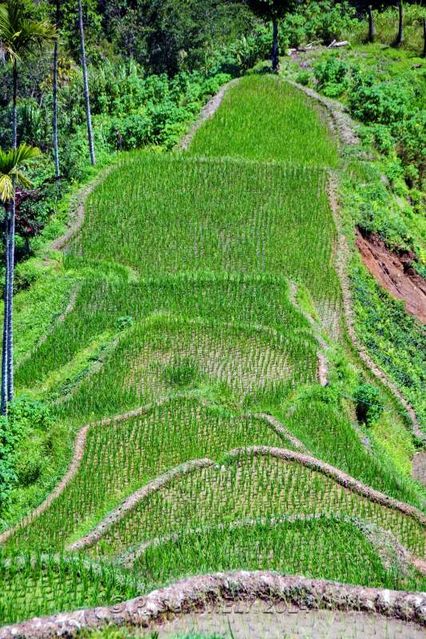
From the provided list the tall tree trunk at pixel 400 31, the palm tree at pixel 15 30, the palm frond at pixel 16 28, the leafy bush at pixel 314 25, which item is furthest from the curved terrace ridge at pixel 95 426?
the tall tree trunk at pixel 400 31

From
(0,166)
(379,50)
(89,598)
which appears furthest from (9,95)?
(89,598)

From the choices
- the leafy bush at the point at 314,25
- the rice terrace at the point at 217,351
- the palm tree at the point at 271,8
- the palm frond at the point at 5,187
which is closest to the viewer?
the rice terrace at the point at 217,351

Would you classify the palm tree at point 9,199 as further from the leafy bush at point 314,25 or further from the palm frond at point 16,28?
the leafy bush at point 314,25

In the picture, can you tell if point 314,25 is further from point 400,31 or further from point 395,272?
point 395,272

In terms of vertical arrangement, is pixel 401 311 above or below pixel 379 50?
below

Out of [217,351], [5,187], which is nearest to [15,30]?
[5,187]

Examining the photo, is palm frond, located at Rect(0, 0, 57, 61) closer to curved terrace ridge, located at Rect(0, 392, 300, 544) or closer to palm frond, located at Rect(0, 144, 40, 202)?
palm frond, located at Rect(0, 144, 40, 202)

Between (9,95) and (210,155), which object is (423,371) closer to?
(210,155)
